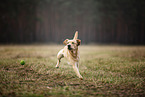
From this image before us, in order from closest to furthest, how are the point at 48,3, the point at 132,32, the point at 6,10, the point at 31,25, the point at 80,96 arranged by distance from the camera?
1. the point at 80,96
2. the point at 6,10
3. the point at 31,25
4. the point at 132,32
5. the point at 48,3

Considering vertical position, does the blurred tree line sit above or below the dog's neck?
above

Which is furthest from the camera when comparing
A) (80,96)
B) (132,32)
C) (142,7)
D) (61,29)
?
(61,29)

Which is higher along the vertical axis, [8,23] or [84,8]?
[84,8]

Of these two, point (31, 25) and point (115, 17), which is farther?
point (115, 17)

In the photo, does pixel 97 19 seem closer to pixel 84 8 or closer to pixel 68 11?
pixel 84 8

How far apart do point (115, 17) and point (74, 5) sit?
11.6 m

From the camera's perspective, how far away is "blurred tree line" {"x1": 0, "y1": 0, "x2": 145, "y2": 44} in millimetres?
23469

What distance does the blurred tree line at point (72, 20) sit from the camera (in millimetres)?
23469

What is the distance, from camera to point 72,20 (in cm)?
3612

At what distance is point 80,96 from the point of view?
265cm

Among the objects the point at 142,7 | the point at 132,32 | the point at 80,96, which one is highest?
the point at 142,7

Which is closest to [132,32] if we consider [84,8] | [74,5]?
[84,8]

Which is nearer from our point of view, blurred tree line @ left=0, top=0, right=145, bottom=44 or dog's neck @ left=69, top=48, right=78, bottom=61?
dog's neck @ left=69, top=48, right=78, bottom=61

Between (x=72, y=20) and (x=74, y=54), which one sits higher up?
(x=72, y=20)
